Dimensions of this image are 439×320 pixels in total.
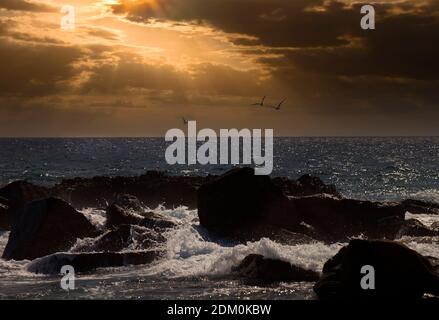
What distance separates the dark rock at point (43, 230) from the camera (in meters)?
26.8

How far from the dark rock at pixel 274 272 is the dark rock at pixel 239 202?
23.7ft

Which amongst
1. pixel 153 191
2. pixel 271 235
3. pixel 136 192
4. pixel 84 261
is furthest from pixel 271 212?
pixel 136 192

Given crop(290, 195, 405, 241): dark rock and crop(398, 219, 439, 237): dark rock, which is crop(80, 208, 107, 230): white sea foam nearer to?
crop(290, 195, 405, 241): dark rock

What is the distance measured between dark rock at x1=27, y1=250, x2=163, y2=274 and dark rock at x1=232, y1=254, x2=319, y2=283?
194 inches

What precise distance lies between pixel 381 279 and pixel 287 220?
1157cm

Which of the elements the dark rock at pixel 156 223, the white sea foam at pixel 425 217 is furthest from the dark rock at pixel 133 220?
the white sea foam at pixel 425 217

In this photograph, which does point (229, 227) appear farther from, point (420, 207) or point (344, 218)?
point (420, 207)

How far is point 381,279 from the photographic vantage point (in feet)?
60.5

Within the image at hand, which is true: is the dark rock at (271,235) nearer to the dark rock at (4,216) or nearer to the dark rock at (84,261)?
the dark rock at (84,261)

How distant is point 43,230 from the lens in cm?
2708

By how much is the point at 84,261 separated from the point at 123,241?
3.64 meters

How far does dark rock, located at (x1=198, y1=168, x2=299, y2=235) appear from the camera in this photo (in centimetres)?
3000

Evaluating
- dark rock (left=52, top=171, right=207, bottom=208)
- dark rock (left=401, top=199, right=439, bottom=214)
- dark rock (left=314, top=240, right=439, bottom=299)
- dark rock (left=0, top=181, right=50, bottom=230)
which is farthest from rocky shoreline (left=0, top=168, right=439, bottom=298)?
dark rock (left=401, top=199, right=439, bottom=214)

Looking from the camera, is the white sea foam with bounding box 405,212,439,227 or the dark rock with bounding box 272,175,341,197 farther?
the dark rock with bounding box 272,175,341,197
